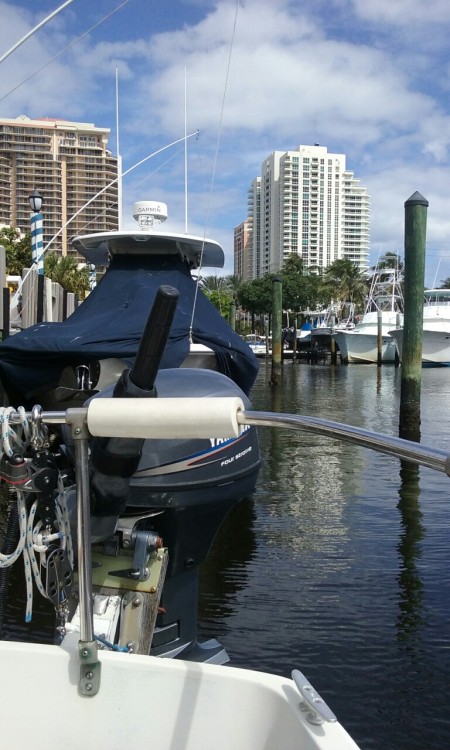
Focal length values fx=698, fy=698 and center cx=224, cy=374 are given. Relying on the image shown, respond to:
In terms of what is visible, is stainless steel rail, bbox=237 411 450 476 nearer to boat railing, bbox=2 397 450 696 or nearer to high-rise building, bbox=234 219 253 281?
boat railing, bbox=2 397 450 696

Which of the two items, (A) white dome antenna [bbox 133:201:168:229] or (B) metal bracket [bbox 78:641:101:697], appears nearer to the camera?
(B) metal bracket [bbox 78:641:101:697]

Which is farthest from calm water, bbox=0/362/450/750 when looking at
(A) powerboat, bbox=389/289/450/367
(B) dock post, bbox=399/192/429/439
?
(A) powerboat, bbox=389/289/450/367

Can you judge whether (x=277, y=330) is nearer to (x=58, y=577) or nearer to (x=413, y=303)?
(x=413, y=303)

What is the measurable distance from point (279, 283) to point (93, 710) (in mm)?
29549

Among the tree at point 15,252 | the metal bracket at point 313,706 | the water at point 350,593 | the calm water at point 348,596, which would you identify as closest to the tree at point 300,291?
the tree at point 15,252

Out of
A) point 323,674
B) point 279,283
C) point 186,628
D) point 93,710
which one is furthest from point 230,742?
point 279,283

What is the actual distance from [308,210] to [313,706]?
14477 centimetres

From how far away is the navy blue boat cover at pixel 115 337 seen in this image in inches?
234

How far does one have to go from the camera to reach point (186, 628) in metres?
3.37

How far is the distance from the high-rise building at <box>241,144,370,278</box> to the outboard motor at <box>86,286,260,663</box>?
122413mm

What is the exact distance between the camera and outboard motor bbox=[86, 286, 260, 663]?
2711mm

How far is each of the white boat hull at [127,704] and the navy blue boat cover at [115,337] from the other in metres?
3.92

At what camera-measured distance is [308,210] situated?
14138 cm

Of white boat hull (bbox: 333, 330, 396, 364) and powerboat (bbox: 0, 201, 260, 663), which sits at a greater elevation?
powerboat (bbox: 0, 201, 260, 663)
